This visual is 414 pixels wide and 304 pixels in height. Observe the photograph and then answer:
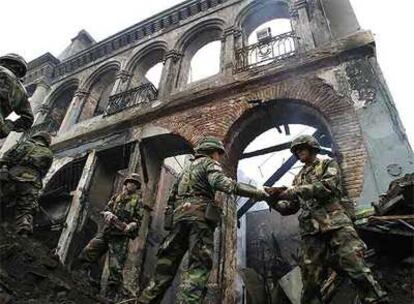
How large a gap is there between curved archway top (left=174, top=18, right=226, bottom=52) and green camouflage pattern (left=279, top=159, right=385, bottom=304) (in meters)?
8.21

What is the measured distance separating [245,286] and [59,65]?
38.0ft

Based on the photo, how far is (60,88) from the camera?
14164mm

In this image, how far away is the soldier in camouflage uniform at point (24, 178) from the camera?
231 inches

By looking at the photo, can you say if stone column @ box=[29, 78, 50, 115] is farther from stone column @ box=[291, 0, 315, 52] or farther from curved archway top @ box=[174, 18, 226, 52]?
stone column @ box=[291, 0, 315, 52]

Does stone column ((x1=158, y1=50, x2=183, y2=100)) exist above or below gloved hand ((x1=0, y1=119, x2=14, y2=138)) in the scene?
above

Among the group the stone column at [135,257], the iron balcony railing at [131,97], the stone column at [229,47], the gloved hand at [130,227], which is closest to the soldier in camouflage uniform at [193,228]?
the gloved hand at [130,227]

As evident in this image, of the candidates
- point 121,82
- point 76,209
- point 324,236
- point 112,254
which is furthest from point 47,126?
point 324,236

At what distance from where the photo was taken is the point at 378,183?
5.65 metres

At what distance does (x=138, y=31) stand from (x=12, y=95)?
8439mm

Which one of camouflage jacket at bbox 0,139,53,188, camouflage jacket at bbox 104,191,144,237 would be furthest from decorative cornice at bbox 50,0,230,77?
camouflage jacket at bbox 104,191,144,237

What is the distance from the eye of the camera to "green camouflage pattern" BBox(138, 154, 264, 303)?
387 cm

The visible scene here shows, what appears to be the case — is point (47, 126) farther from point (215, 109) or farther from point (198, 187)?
point (198, 187)

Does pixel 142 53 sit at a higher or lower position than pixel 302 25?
higher

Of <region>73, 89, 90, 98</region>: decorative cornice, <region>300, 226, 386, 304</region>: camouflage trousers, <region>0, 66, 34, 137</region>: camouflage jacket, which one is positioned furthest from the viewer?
<region>73, 89, 90, 98</region>: decorative cornice
